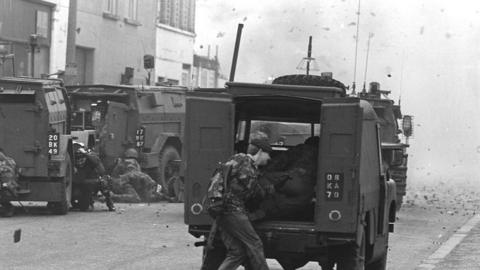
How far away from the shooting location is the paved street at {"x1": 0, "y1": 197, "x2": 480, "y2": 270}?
13.5 metres

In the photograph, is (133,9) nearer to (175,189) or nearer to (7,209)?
(175,189)

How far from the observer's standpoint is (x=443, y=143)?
136ft

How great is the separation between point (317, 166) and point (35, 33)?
22.9m

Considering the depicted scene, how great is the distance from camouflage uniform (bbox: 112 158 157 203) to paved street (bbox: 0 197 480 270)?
1211mm

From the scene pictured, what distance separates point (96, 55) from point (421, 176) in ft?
38.2

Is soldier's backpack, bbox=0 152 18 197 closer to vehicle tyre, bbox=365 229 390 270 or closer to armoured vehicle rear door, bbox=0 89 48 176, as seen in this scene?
armoured vehicle rear door, bbox=0 89 48 176

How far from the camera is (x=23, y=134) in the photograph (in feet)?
62.8

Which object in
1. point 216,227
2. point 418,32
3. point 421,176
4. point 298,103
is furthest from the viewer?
point 421,176

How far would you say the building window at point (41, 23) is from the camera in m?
33.2

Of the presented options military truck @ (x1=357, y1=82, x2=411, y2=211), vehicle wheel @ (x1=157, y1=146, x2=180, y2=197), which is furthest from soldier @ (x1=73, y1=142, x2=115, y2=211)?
military truck @ (x1=357, y1=82, x2=411, y2=211)

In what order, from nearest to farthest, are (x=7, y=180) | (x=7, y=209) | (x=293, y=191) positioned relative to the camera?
(x=293, y=191) → (x=7, y=180) → (x=7, y=209)

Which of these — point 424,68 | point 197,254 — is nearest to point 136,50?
point 424,68

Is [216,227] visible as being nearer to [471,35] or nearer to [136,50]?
[471,35]

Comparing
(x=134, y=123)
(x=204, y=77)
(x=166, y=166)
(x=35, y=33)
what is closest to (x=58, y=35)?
(x=35, y=33)
